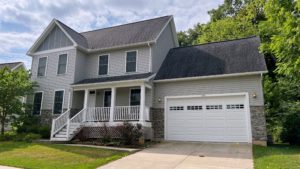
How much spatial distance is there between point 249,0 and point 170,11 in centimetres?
1507

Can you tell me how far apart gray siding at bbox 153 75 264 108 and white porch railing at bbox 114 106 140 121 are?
4.58 ft

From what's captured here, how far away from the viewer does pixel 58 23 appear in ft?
53.7

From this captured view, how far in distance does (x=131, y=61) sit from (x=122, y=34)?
9.93ft

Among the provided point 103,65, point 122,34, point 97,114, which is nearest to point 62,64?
point 103,65

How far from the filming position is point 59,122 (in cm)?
1344

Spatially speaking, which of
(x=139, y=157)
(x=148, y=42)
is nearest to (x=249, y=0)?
(x=148, y=42)

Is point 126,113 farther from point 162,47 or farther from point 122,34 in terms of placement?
point 122,34

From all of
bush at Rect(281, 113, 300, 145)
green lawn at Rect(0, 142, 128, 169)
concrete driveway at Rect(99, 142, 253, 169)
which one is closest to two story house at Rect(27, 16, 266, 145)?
bush at Rect(281, 113, 300, 145)

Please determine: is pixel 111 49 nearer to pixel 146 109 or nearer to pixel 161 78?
pixel 161 78

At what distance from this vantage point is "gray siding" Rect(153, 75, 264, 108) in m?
11.6

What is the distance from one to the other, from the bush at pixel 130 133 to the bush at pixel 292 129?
795cm

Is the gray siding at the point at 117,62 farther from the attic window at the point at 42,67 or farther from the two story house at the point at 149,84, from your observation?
the attic window at the point at 42,67

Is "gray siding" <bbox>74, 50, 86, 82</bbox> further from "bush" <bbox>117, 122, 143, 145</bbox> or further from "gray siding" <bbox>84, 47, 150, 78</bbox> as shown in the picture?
"bush" <bbox>117, 122, 143, 145</bbox>

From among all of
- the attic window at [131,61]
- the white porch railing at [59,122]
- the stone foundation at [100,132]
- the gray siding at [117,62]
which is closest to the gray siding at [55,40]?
the gray siding at [117,62]
